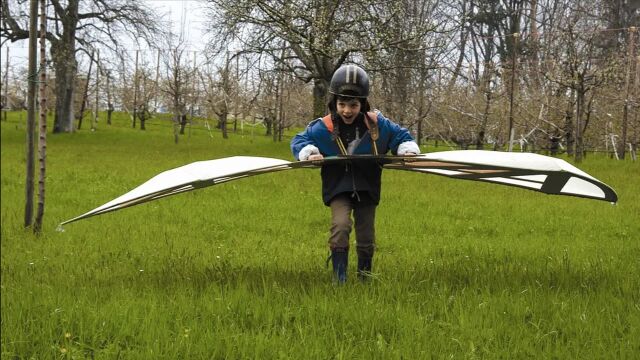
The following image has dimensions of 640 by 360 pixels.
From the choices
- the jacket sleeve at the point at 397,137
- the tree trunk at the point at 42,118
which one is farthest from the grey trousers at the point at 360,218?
the tree trunk at the point at 42,118

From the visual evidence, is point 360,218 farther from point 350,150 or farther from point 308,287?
point 308,287

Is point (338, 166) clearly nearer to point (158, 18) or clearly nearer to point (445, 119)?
point (158, 18)

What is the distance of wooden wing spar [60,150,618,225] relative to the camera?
399cm

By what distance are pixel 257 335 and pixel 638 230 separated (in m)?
6.70

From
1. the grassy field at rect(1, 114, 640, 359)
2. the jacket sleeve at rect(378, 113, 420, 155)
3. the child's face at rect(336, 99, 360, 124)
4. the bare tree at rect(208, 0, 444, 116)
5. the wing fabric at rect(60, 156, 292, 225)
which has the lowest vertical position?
the grassy field at rect(1, 114, 640, 359)

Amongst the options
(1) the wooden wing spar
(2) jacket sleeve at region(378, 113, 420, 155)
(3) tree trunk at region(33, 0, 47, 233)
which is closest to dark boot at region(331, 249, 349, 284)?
(1) the wooden wing spar

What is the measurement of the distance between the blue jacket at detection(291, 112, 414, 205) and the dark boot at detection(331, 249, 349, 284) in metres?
0.40

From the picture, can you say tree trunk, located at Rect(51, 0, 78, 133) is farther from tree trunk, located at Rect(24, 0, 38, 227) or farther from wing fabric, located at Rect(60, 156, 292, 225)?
wing fabric, located at Rect(60, 156, 292, 225)

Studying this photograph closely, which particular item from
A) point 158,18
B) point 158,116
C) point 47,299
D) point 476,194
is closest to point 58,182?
point 476,194

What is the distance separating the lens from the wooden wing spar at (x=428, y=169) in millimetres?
3988

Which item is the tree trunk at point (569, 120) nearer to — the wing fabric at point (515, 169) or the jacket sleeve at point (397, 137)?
the wing fabric at point (515, 169)

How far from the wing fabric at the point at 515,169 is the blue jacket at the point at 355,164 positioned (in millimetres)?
169

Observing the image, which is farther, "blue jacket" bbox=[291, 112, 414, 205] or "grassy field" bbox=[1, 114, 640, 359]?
"blue jacket" bbox=[291, 112, 414, 205]

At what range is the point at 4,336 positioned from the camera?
3346 millimetres
